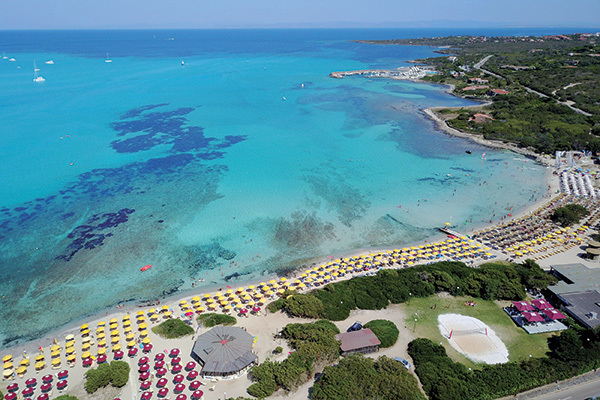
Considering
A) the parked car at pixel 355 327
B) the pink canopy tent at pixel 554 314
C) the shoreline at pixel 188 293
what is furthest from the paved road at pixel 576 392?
the shoreline at pixel 188 293

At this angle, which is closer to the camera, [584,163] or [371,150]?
[584,163]

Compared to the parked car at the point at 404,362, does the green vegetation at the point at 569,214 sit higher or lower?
higher

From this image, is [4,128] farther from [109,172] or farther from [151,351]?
[151,351]

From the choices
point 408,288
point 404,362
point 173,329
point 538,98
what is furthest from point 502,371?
point 538,98

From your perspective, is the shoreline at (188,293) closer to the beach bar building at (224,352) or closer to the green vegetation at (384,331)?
the beach bar building at (224,352)

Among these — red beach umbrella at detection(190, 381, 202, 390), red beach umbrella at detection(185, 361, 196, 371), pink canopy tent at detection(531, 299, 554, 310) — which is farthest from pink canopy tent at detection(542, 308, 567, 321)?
red beach umbrella at detection(185, 361, 196, 371)

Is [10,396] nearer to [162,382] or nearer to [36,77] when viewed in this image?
[162,382]

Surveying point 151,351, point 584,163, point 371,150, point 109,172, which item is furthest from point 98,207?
point 584,163
